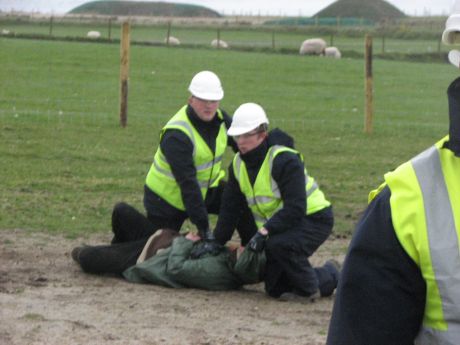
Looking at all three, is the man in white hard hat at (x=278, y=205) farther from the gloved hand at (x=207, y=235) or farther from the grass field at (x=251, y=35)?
the grass field at (x=251, y=35)

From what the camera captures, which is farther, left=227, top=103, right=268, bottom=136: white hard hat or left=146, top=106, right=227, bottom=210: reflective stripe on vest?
left=146, top=106, right=227, bottom=210: reflective stripe on vest

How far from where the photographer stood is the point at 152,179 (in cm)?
934

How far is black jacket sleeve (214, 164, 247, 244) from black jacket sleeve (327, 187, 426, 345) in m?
6.27

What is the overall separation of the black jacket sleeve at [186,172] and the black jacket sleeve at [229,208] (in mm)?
125

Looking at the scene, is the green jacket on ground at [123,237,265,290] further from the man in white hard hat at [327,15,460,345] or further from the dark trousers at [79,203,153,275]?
the man in white hard hat at [327,15,460,345]

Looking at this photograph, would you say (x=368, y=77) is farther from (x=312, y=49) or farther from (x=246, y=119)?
(x=312, y=49)

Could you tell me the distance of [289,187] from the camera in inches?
323

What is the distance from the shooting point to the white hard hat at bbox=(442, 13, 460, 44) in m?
2.29

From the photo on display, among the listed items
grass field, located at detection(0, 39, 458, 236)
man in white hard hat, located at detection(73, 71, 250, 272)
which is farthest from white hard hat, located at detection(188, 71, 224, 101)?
grass field, located at detection(0, 39, 458, 236)

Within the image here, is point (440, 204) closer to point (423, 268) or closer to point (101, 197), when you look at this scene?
point (423, 268)

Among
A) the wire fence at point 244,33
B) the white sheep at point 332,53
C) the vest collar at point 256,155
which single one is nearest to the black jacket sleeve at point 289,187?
the vest collar at point 256,155

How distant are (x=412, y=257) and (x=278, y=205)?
614cm

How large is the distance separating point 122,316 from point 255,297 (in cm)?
132

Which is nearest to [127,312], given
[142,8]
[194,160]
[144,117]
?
[194,160]
